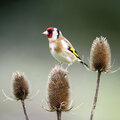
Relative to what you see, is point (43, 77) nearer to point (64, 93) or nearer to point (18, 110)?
point (18, 110)

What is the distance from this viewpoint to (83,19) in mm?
11930

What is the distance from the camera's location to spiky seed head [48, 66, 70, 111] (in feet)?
9.19

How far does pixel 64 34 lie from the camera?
35.4ft

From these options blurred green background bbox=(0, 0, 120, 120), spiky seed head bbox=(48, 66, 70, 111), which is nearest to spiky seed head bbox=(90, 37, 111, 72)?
spiky seed head bbox=(48, 66, 70, 111)

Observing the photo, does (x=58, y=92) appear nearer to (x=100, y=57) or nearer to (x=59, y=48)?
(x=100, y=57)

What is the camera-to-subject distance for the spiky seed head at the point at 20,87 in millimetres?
2887

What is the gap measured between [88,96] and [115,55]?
2548mm

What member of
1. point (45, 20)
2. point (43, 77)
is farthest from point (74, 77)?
point (45, 20)

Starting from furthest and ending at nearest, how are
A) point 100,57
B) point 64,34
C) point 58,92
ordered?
point 64,34, point 100,57, point 58,92

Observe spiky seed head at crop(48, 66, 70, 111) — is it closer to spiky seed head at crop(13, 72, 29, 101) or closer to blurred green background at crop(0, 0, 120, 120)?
spiky seed head at crop(13, 72, 29, 101)

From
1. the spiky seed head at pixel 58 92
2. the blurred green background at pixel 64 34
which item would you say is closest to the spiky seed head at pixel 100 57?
the spiky seed head at pixel 58 92

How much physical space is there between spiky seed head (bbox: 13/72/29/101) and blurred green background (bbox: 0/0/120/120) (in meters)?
3.24

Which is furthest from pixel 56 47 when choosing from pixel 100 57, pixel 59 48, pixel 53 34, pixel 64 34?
pixel 64 34

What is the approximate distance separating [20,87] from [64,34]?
7.95 meters
